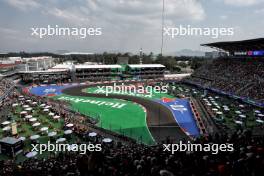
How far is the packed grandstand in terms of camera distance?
38.3ft

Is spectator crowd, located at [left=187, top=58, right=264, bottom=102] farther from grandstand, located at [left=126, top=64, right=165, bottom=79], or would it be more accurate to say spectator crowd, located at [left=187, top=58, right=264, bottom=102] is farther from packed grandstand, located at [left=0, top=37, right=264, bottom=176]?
grandstand, located at [left=126, top=64, right=165, bottom=79]

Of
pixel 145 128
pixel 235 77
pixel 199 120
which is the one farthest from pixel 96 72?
pixel 199 120

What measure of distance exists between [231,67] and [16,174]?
6685 centimetres

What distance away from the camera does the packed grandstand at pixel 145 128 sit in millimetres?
11672

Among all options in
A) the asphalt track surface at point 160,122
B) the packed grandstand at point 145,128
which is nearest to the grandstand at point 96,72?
the packed grandstand at point 145,128

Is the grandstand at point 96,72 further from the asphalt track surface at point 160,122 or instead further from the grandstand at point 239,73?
the asphalt track surface at point 160,122

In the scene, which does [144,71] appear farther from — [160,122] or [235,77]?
[160,122]

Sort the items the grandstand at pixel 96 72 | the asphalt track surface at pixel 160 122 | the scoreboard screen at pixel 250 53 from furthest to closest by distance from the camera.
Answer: the grandstand at pixel 96 72 → the scoreboard screen at pixel 250 53 → the asphalt track surface at pixel 160 122

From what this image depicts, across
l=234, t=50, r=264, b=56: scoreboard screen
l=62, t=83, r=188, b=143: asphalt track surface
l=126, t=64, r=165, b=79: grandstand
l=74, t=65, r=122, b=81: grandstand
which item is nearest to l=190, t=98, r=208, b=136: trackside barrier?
l=62, t=83, r=188, b=143: asphalt track surface

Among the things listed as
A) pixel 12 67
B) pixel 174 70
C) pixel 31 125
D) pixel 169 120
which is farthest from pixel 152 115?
pixel 174 70

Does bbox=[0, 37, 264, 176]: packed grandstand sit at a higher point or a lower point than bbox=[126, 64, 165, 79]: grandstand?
lower

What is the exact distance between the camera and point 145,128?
104ft

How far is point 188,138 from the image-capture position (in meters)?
27.5

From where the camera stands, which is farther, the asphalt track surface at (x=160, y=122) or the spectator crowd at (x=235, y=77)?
the spectator crowd at (x=235, y=77)
